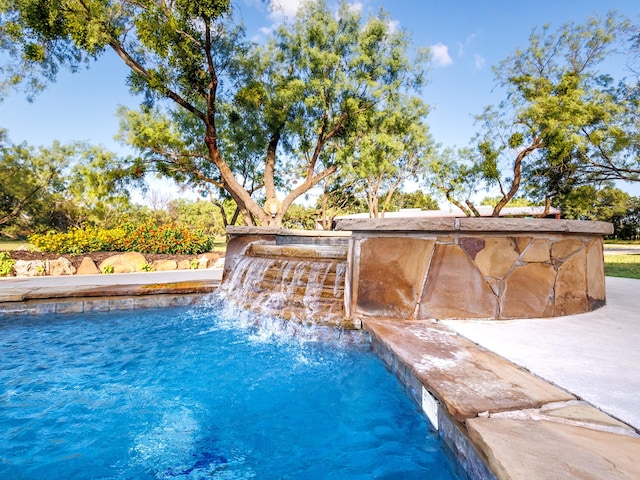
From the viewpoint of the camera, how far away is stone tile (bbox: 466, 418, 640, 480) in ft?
3.37

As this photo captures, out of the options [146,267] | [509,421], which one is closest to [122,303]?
[146,267]

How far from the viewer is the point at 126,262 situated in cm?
859

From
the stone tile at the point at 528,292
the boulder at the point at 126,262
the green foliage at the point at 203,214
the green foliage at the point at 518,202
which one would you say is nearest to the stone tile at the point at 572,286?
the stone tile at the point at 528,292

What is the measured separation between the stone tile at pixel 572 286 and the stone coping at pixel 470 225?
297 millimetres

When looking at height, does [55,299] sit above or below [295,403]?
above

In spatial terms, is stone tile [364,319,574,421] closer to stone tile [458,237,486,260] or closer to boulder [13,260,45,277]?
stone tile [458,237,486,260]

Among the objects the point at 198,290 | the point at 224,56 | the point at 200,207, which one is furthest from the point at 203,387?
the point at 200,207

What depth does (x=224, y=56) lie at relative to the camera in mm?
11242

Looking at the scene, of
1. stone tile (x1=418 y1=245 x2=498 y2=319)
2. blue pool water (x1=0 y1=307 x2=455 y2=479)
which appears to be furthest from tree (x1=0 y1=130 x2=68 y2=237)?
stone tile (x1=418 y1=245 x2=498 y2=319)

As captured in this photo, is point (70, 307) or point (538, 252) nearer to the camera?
point (538, 252)

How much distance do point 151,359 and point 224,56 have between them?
11303mm

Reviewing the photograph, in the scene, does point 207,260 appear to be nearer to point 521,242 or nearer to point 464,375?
point 521,242

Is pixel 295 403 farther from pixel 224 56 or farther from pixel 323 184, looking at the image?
pixel 323 184

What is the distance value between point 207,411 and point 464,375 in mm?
1546
